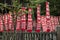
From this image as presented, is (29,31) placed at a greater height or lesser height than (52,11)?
lesser

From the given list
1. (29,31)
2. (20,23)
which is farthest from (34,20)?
(29,31)

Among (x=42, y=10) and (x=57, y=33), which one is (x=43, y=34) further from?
(x=42, y=10)

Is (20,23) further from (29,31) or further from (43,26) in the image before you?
(43,26)

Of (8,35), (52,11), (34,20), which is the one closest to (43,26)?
(34,20)

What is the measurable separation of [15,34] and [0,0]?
4.73 meters

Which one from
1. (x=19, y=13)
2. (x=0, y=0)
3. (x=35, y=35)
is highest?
(x=0, y=0)

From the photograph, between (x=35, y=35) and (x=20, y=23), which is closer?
(x=35, y=35)

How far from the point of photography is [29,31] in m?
7.47

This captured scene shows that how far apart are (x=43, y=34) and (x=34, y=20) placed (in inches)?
162

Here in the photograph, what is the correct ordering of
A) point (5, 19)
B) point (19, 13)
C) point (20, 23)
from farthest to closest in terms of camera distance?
point (5, 19)
point (20, 23)
point (19, 13)

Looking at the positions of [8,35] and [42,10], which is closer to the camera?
[8,35]

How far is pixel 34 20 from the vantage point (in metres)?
11.2

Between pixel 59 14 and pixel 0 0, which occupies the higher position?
pixel 0 0

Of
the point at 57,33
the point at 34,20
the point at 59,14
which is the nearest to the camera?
the point at 57,33
